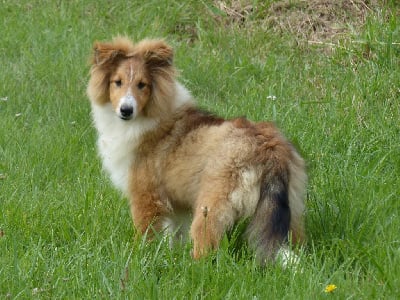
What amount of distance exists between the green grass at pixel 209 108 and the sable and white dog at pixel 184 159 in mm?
216

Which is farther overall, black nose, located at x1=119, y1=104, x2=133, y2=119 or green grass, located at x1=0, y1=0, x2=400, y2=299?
black nose, located at x1=119, y1=104, x2=133, y2=119

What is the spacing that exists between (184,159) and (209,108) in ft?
9.65

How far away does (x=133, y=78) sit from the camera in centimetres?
613

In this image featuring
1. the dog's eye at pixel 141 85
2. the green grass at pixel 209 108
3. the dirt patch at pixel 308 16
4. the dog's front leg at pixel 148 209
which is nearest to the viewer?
the green grass at pixel 209 108

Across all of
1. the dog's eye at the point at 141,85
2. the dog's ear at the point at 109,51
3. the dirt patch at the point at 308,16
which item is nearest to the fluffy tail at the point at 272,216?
the dog's eye at the point at 141,85

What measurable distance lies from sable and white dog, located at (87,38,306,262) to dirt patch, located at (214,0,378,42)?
392 cm

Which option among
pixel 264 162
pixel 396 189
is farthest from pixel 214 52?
pixel 264 162

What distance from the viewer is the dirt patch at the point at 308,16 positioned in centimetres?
992

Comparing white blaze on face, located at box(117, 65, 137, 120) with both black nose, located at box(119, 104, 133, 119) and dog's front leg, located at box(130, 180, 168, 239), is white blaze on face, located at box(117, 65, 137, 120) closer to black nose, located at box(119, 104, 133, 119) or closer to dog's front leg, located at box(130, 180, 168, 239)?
black nose, located at box(119, 104, 133, 119)

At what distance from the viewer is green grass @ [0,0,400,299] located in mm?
5055

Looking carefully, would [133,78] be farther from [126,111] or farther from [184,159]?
[184,159]

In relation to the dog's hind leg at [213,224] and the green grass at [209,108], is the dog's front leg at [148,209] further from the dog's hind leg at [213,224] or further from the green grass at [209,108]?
the dog's hind leg at [213,224]

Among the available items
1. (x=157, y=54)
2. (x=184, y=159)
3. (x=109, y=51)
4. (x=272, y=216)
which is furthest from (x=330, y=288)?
(x=109, y=51)

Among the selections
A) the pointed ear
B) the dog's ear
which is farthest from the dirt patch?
the dog's ear
